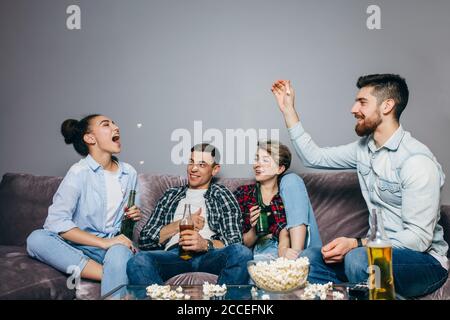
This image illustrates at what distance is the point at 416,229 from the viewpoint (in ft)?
6.39

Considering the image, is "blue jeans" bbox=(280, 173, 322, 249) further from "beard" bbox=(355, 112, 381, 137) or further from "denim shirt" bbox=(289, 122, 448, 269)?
"beard" bbox=(355, 112, 381, 137)

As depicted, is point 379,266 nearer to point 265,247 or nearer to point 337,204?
point 265,247

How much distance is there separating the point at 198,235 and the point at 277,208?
51 centimetres

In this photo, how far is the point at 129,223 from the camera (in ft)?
8.36

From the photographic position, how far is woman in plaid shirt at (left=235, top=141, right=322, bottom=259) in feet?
7.78

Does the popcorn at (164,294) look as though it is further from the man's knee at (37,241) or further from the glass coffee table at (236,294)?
the man's knee at (37,241)

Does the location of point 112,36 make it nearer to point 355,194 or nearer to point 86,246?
point 86,246

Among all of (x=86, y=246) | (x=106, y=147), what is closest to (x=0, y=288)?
(x=86, y=246)

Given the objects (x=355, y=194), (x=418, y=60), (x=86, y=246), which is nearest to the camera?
(x=86, y=246)

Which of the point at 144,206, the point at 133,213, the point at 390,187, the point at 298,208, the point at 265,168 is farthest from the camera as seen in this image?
the point at 144,206

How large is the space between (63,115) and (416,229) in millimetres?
2356

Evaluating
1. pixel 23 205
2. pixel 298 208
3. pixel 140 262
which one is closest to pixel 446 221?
pixel 298 208

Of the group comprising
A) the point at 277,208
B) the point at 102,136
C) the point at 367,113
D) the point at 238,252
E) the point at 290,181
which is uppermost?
the point at 367,113

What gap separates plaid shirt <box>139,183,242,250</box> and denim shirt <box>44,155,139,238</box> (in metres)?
0.20
